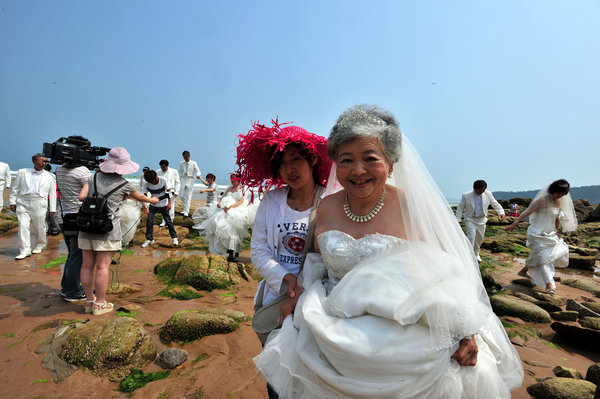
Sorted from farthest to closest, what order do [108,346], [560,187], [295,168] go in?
[560,187], [108,346], [295,168]

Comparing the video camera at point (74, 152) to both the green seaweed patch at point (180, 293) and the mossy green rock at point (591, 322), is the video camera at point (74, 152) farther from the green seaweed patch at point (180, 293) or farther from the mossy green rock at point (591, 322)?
the mossy green rock at point (591, 322)

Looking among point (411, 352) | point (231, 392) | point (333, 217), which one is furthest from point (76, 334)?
point (411, 352)

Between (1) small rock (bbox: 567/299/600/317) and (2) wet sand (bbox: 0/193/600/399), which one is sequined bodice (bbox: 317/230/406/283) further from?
(1) small rock (bbox: 567/299/600/317)

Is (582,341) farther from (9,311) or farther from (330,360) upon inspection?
Answer: (9,311)

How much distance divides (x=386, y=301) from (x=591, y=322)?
548 centimetres

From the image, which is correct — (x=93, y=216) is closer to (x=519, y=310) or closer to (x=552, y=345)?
(x=552, y=345)

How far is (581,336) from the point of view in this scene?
426 centimetres

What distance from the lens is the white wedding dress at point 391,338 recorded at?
4.71 ft

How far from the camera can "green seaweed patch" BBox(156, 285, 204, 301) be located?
5.23m

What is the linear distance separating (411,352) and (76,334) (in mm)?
3425

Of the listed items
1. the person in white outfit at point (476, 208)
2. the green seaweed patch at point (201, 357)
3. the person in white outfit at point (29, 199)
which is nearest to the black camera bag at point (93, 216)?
the green seaweed patch at point (201, 357)

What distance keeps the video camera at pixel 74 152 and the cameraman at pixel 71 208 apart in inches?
3.5

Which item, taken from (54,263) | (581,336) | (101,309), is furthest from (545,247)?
(54,263)

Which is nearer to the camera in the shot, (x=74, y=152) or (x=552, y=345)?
(x=552, y=345)
